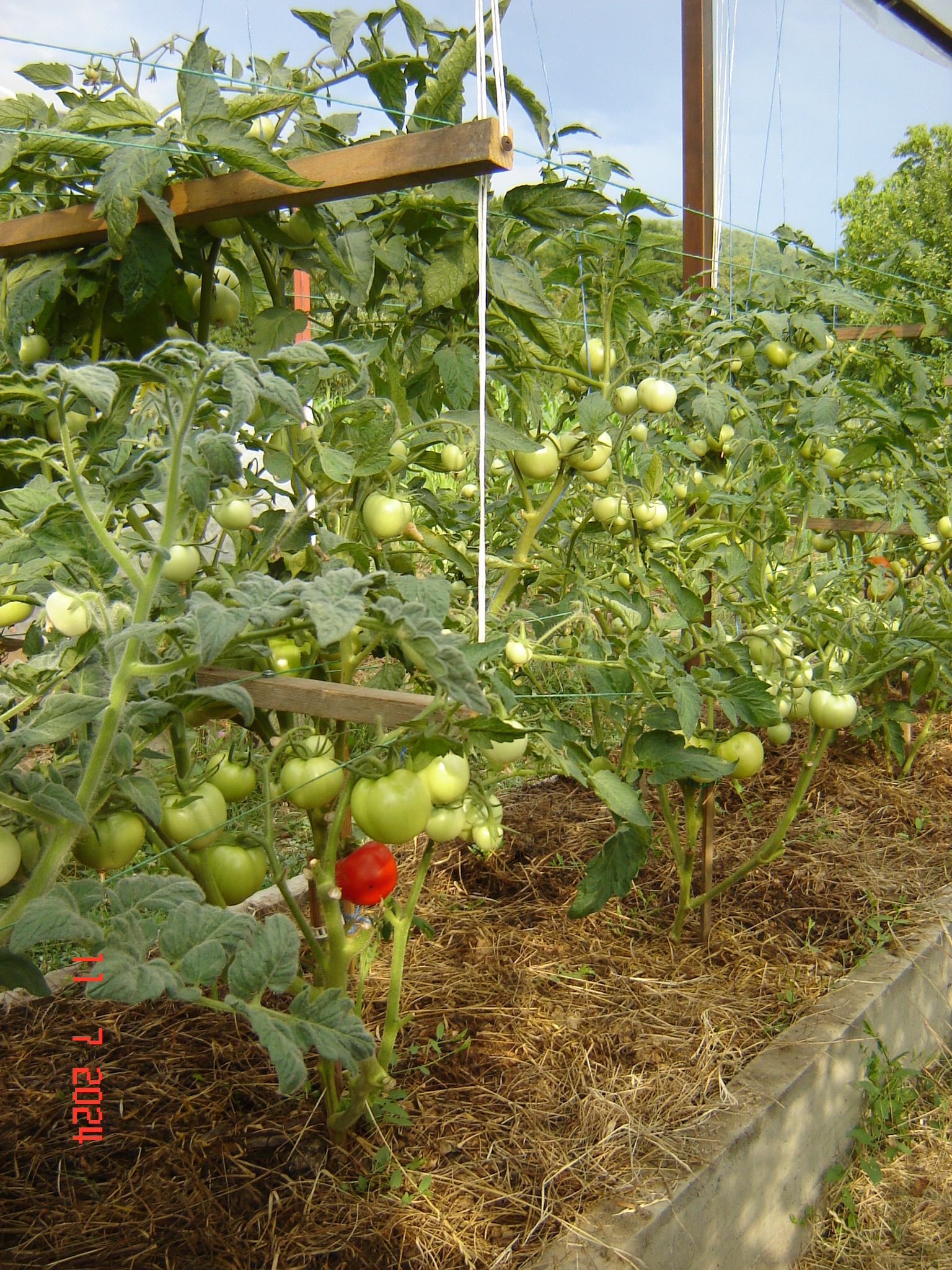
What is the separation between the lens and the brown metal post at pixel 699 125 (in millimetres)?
2266

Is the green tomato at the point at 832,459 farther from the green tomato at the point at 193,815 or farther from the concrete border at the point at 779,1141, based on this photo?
the green tomato at the point at 193,815

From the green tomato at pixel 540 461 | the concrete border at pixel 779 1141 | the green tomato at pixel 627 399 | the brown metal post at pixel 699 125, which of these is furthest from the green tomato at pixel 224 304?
the brown metal post at pixel 699 125

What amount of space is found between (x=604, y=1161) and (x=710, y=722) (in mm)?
707

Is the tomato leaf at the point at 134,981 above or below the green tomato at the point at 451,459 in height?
below

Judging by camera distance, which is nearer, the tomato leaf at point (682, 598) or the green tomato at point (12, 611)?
the green tomato at point (12, 611)

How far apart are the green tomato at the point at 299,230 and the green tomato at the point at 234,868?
0.65 meters

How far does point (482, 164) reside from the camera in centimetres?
85

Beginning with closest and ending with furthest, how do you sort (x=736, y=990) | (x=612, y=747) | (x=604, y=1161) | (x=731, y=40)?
(x=604, y=1161), (x=736, y=990), (x=612, y=747), (x=731, y=40)

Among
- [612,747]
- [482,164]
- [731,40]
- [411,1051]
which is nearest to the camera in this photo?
[482,164]

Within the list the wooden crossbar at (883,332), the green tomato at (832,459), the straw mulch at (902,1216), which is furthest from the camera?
the wooden crossbar at (883,332)

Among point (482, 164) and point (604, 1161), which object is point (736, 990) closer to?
point (604, 1161)

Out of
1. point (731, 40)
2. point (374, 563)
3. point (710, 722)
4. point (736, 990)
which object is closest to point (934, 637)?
point (710, 722)

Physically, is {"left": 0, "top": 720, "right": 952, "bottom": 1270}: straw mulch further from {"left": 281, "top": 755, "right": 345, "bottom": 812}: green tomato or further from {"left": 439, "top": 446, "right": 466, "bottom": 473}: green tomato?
{"left": 439, "top": 446, "right": 466, "bottom": 473}: green tomato

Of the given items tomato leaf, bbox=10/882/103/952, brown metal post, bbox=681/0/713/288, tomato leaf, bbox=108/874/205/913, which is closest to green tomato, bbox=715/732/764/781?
tomato leaf, bbox=108/874/205/913
